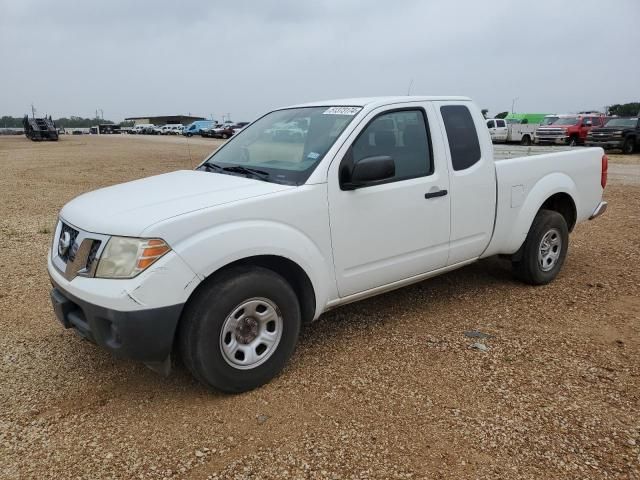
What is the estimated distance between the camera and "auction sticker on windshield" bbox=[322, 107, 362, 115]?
3.77 m

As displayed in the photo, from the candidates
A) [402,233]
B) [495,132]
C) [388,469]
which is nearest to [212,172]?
[402,233]

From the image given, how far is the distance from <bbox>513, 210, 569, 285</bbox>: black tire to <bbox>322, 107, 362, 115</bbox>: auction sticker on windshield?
222 centimetres

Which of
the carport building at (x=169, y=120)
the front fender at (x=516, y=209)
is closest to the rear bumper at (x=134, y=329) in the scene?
the front fender at (x=516, y=209)

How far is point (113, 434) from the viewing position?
2.89 meters

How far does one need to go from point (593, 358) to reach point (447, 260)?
1.25 meters

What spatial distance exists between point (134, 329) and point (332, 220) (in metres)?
1.39

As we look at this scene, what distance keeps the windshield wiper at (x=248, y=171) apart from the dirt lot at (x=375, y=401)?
51.6 inches

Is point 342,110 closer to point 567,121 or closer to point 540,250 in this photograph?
point 540,250

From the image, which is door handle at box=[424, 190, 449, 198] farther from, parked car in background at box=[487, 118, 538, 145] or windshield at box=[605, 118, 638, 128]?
parked car in background at box=[487, 118, 538, 145]

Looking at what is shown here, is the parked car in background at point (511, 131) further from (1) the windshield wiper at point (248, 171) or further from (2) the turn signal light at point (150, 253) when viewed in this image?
(2) the turn signal light at point (150, 253)

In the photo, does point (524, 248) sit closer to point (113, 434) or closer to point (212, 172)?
point (212, 172)

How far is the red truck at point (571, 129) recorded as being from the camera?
26.4m

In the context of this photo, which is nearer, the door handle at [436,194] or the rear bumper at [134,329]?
the rear bumper at [134,329]

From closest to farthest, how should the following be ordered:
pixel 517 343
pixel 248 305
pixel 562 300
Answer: pixel 248 305 < pixel 517 343 < pixel 562 300
